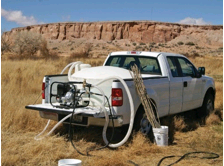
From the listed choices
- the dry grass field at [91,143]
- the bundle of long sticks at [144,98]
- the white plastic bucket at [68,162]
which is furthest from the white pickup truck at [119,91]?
the white plastic bucket at [68,162]

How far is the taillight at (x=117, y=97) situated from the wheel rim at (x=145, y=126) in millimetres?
903

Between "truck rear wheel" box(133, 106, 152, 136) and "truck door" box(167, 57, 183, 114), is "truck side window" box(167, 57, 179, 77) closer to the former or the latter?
"truck door" box(167, 57, 183, 114)

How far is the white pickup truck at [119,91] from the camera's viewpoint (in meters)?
6.04

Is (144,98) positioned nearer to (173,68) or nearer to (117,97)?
(117,97)

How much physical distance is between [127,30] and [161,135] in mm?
100152

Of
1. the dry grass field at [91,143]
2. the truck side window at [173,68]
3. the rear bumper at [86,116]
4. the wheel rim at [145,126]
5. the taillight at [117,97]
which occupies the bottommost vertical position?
the dry grass field at [91,143]

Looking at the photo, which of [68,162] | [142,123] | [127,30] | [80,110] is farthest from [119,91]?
[127,30]

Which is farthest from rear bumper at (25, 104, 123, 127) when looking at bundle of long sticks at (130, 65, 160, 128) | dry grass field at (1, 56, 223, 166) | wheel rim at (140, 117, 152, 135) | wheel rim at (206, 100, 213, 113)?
wheel rim at (206, 100, 213, 113)

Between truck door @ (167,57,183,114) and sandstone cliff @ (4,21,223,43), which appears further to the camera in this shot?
sandstone cliff @ (4,21,223,43)

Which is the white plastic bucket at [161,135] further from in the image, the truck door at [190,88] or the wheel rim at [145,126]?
the truck door at [190,88]

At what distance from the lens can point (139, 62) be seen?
7.93 m

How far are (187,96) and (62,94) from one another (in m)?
3.14

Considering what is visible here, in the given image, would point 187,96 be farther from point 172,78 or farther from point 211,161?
point 211,161

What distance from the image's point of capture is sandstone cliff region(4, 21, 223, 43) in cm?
10319
